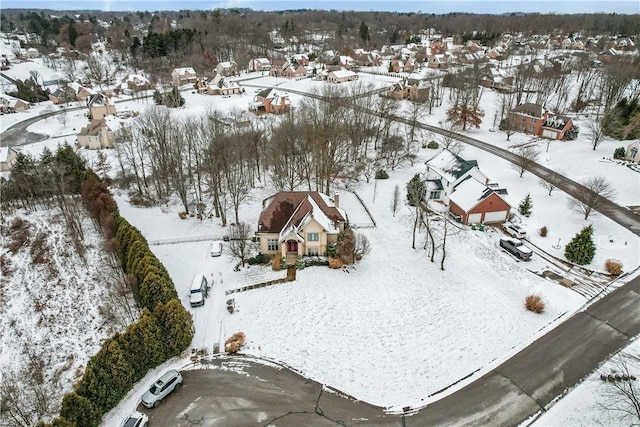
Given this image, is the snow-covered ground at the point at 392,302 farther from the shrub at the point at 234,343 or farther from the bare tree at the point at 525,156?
the bare tree at the point at 525,156

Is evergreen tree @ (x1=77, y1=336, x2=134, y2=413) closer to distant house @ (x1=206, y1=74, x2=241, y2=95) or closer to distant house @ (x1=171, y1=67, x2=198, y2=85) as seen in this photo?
distant house @ (x1=206, y1=74, x2=241, y2=95)

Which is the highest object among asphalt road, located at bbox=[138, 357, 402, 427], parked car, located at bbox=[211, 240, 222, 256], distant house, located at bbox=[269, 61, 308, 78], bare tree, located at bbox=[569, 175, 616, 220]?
distant house, located at bbox=[269, 61, 308, 78]

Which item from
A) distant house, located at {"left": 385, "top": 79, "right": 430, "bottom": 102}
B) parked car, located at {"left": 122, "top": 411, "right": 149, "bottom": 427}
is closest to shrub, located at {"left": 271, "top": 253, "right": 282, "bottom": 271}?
parked car, located at {"left": 122, "top": 411, "right": 149, "bottom": 427}

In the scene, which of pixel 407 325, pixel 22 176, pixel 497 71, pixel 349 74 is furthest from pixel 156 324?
pixel 497 71

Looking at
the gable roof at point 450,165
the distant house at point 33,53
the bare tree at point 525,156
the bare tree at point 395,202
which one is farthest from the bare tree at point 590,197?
the distant house at point 33,53

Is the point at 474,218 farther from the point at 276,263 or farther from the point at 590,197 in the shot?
the point at 276,263
